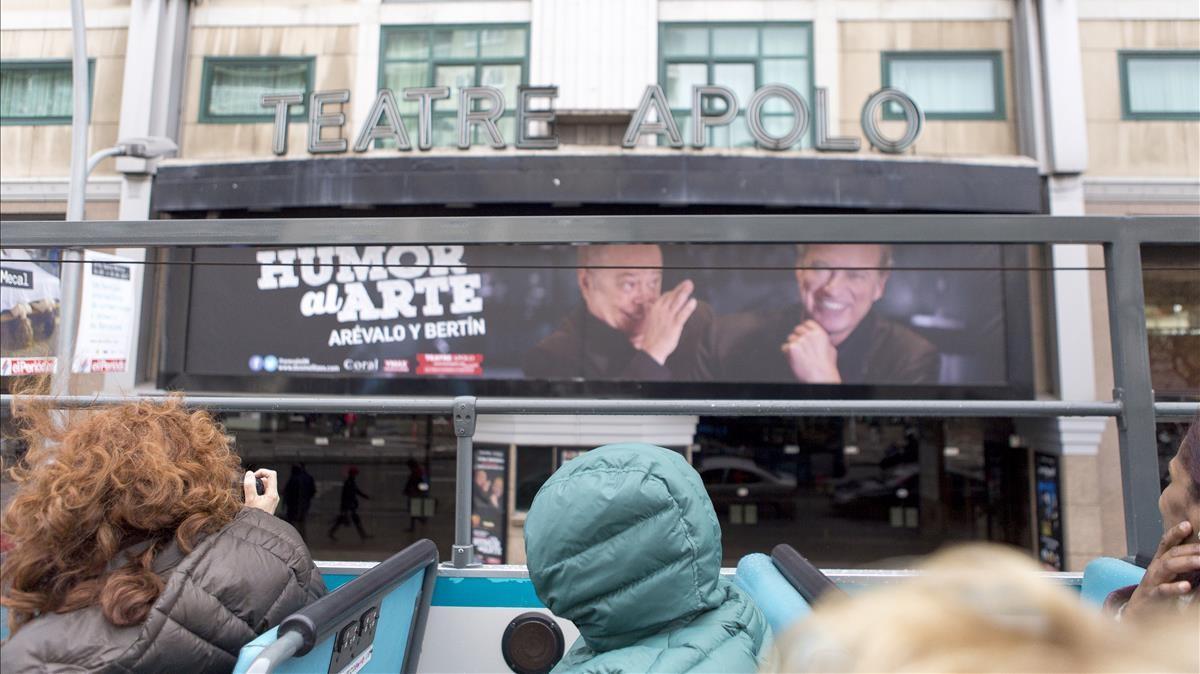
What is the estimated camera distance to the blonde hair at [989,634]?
69 cm

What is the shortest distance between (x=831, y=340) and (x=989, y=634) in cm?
884

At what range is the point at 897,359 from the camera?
912cm

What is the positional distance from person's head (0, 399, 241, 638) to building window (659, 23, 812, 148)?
9212 millimetres

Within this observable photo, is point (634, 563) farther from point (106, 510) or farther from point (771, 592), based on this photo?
point (106, 510)

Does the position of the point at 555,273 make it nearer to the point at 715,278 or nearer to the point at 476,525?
the point at 715,278

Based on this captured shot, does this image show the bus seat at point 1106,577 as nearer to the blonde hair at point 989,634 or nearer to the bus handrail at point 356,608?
the blonde hair at point 989,634

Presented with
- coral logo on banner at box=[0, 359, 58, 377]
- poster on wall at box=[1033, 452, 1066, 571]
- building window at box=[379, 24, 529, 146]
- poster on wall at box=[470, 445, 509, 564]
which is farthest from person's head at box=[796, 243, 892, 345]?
coral logo on banner at box=[0, 359, 58, 377]

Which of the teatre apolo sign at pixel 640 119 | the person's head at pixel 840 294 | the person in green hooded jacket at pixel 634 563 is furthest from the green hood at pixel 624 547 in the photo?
the person's head at pixel 840 294

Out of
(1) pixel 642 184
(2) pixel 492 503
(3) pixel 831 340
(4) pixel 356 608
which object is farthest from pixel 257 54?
(4) pixel 356 608

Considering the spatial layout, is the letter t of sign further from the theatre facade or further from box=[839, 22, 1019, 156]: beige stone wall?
box=[839, 22, 1019, 156]: beige stone wall

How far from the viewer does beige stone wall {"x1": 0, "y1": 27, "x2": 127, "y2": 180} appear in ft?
33.9

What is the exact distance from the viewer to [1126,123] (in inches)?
382

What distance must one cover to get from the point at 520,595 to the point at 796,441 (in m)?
9.51

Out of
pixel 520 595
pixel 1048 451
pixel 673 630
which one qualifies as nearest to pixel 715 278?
pixel 1048 451
